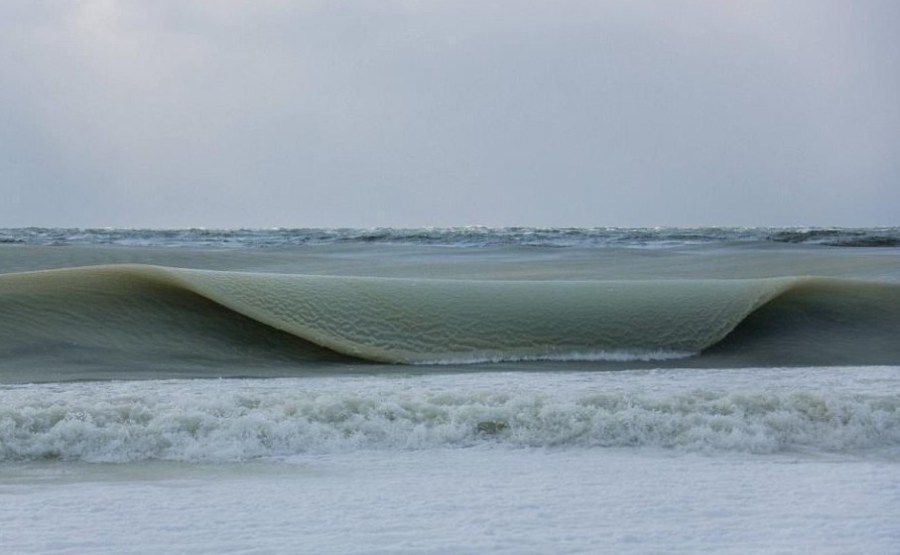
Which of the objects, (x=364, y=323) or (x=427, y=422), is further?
(x=364, y=323)

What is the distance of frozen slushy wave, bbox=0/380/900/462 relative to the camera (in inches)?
77.2

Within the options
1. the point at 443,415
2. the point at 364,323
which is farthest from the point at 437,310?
the point at 443,415

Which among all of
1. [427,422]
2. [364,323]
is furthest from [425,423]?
[364,323]

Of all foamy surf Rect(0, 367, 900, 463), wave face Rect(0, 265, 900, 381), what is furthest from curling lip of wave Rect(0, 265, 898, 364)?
foamy surf Rect(0, 367, 900, 463)

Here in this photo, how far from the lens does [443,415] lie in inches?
82.7

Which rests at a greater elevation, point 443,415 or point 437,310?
point 437,310

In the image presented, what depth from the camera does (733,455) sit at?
6.43 feet

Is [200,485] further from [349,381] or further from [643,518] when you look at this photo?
[349,381]

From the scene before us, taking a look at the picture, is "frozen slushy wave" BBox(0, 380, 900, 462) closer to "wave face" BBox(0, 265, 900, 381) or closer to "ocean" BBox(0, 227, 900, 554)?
"ocean" BBox(0, 227, 900, 554)

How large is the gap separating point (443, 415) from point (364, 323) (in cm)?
93

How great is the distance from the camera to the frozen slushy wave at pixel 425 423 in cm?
196

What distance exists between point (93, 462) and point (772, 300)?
2.28 m

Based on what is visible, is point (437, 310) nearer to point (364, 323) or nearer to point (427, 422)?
point (364, 323)

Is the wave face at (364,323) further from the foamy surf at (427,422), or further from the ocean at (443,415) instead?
the foamy surf at (427,422)
